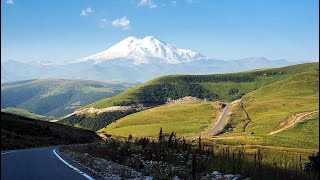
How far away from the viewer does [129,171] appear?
18.1 m

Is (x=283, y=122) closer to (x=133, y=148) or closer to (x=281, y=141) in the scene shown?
(x=281, y=141)

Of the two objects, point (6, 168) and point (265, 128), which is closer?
point (6, 168)

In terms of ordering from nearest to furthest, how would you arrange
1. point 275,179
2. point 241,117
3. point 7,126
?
point 275,179 < point 7,126 < point 241,117

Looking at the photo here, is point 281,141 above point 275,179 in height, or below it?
below

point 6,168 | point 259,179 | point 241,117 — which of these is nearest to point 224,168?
point 259,179

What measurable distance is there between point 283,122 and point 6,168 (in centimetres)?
12979

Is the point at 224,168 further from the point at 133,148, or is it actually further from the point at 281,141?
the point at 281,141

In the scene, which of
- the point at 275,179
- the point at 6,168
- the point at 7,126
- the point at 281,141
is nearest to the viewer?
the point at 275,179

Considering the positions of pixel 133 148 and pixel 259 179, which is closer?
pixel 259 179

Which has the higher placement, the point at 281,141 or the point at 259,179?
the point at 259,179

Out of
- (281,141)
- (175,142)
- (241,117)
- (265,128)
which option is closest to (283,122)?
(265,128)

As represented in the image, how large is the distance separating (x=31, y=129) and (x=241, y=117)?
126 m

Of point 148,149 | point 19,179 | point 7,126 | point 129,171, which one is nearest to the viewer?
point 19,179

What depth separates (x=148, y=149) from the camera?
80.1ft
